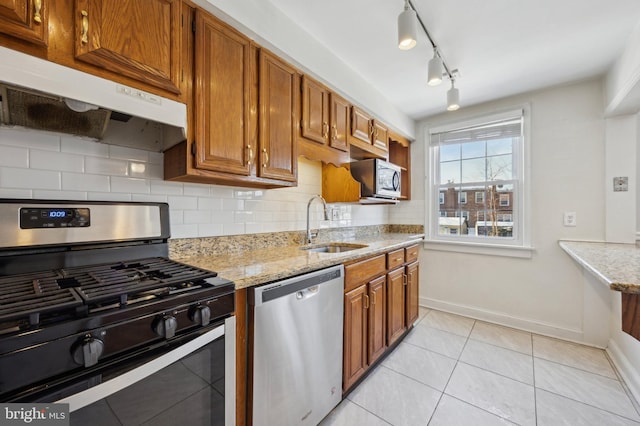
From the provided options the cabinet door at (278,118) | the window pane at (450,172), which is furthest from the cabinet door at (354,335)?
the window pane at (450,172)

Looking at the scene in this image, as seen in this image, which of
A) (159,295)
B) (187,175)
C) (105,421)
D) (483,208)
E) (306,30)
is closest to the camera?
(105,421)

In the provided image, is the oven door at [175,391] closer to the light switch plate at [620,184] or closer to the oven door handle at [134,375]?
the oven door handle at [134,375]

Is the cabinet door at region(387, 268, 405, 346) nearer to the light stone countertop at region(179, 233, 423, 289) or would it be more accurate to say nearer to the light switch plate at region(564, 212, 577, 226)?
the light stone countertop at region(179, 233, 423, 289)

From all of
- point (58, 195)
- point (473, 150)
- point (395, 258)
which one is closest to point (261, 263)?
point (58, 195)

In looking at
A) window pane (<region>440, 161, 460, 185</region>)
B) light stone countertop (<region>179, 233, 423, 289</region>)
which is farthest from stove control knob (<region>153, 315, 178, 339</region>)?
window pane (<region>440, 161, 460, 185</region>)

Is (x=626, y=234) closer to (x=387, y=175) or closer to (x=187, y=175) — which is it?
(x=387, y=175)

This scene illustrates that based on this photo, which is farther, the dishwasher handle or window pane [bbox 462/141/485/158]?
window pane [bbox 462/141/485/158]

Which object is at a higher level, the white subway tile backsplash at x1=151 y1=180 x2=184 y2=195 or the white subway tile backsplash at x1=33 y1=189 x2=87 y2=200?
the white subway tile backsplash at x1=151 y1=180 x2=184 y2=195

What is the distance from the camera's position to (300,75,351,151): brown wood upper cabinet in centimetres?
182

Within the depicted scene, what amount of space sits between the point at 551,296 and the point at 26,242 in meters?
3.73

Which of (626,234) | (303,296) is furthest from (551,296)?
(303,296)

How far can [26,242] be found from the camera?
1.00m

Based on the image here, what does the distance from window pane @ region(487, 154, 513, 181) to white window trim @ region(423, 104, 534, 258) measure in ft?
0.25

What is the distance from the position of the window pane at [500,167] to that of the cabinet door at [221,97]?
8.67ft
